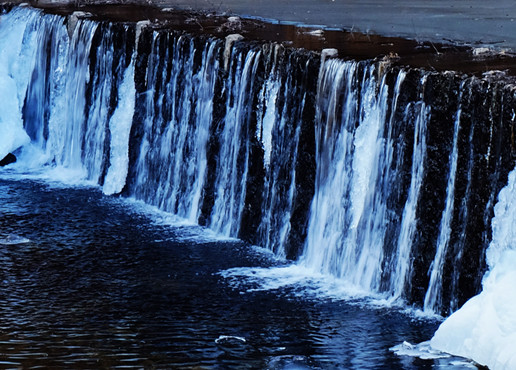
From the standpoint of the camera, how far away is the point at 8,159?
19.7m

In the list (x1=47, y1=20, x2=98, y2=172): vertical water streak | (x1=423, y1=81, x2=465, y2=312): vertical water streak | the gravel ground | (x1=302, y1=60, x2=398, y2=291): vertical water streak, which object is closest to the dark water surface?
(x1=423, y1=81, x2=465, y2=312): vertical water streak

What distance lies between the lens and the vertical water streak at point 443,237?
11961 mm

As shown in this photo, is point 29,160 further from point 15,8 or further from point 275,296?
point 275,296

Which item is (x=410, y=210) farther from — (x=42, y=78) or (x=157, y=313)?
(x=42, y=78)

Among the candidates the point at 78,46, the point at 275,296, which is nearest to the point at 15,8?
the point at 78,46

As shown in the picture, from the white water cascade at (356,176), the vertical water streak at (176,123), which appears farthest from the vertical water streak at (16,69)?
the white water cascade at (356,176)

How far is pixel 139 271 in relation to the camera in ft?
44.0

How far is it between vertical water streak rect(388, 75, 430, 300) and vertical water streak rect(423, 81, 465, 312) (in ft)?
1.14

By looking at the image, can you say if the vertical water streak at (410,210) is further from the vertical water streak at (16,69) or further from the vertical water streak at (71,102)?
the vertical water streak at (16,69)

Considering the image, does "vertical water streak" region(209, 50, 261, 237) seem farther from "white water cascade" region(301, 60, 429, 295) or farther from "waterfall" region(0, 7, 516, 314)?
"white water cascade" region(301, 60, 429, 295)

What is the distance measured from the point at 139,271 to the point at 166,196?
135 inches

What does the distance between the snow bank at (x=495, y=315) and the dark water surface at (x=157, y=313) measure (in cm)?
41

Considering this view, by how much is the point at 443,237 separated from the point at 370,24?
7271mm

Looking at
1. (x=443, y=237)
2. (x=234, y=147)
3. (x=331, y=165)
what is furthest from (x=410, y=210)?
(x=234, y=147)
